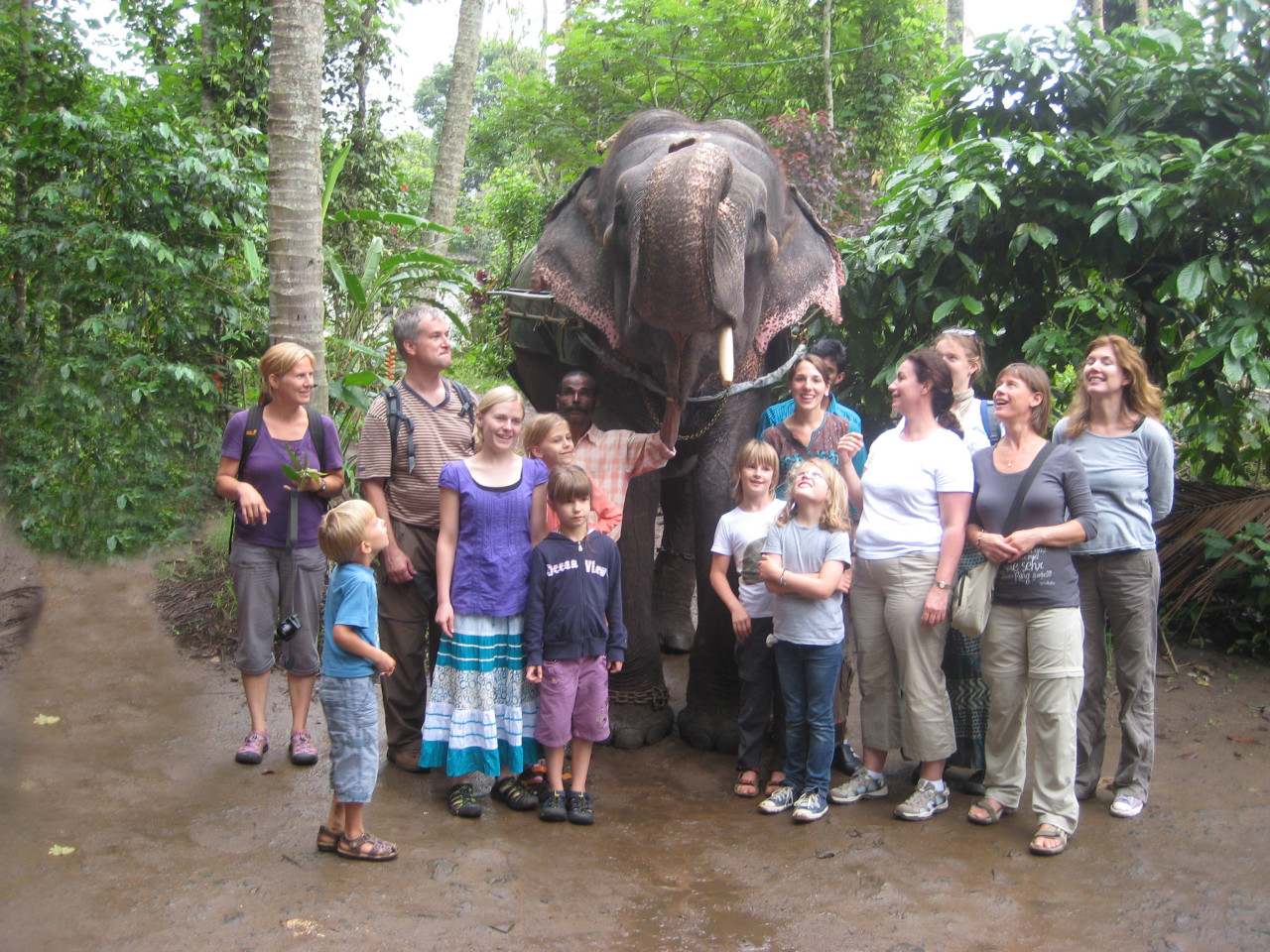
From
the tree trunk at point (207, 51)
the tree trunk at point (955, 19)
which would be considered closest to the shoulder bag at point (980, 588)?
the tree trunk at point (207, 51)

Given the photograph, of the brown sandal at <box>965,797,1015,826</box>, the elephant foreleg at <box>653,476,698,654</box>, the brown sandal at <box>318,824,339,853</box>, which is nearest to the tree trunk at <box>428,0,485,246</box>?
the elephant foreleg at <box>653,476,698,654</box>

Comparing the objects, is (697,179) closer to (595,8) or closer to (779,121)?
(779,121)

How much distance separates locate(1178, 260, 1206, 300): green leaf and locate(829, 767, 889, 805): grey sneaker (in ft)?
7.69

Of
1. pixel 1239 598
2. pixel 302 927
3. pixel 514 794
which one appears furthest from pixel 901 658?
pixel 1239 598

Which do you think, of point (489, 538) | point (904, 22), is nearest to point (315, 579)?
point (489, 538)

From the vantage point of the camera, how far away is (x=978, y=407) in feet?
13.4

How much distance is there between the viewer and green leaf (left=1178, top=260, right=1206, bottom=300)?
4.50 metres

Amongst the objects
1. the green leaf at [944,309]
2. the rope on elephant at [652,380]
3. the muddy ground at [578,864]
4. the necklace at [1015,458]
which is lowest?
the muddy ground at [578,864]

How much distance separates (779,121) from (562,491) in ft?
24.1

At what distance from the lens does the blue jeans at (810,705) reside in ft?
12.3

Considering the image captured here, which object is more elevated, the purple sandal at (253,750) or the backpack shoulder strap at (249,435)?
the backpack shoulder strap at (249,435)

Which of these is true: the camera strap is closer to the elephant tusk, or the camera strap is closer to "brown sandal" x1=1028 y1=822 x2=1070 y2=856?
the elephant tusk

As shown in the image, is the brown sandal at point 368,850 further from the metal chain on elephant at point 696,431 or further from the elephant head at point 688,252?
the metal chain on elephant at point 696,431

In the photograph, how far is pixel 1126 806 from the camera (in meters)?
3.83
